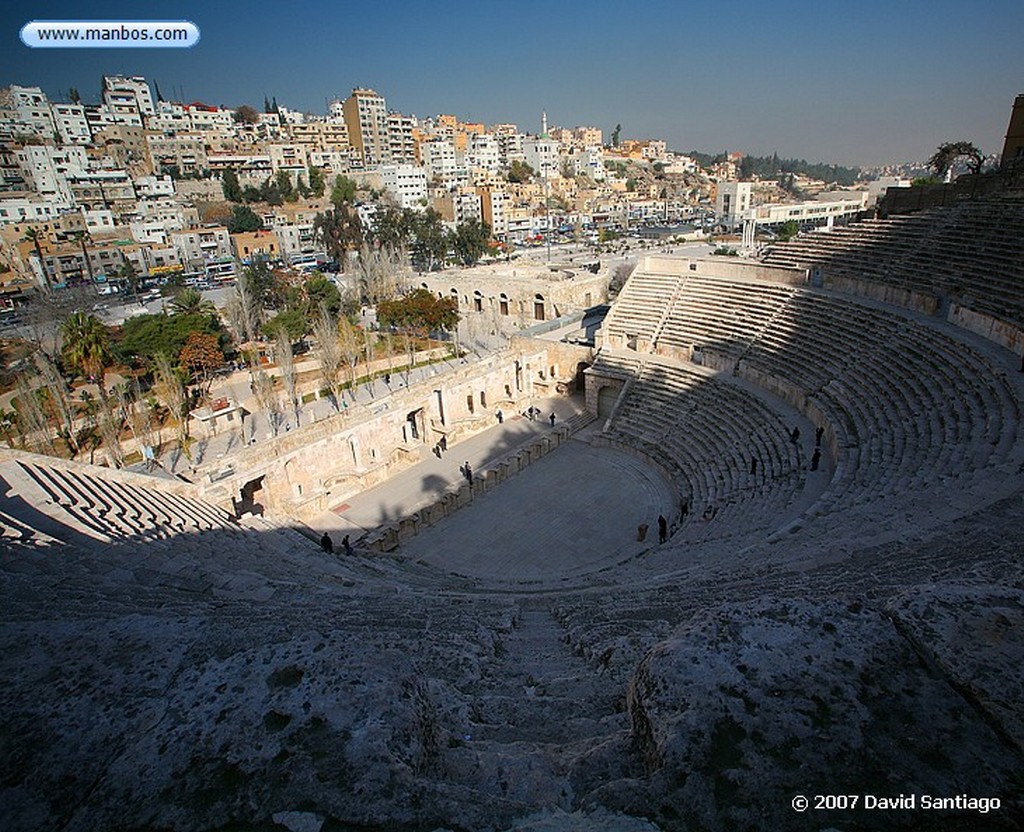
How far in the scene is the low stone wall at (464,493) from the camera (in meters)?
16.4

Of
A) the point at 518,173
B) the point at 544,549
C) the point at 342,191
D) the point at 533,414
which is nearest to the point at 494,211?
the point at 342,191

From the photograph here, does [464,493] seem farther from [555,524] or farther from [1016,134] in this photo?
[1016,134]

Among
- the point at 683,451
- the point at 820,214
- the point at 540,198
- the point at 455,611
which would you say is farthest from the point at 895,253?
the point at 540,198

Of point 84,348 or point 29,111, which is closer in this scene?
point 84,348

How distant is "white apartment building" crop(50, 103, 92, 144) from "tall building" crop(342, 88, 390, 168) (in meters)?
43.6

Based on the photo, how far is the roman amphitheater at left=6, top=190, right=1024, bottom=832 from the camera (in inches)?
129

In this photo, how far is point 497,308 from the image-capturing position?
40906 mm

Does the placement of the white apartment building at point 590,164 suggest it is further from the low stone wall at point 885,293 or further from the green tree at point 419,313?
the low stone wall at point 885,293

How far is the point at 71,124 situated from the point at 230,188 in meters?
33.2

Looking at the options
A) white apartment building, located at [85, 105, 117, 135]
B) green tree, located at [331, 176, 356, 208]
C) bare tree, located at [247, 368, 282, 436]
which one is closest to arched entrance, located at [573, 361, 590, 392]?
bare tree, located at [247, 368, 282, 436]

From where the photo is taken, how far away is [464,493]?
18.4 meters

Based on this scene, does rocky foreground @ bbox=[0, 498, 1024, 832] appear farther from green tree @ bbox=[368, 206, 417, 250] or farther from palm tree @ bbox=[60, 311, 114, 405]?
green tree @ bbox=[368, 206, 417, 250]

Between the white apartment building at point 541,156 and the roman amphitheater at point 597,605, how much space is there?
113m

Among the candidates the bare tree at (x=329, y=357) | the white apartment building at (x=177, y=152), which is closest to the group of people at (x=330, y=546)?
the bare tree at (x=329, y=357)
